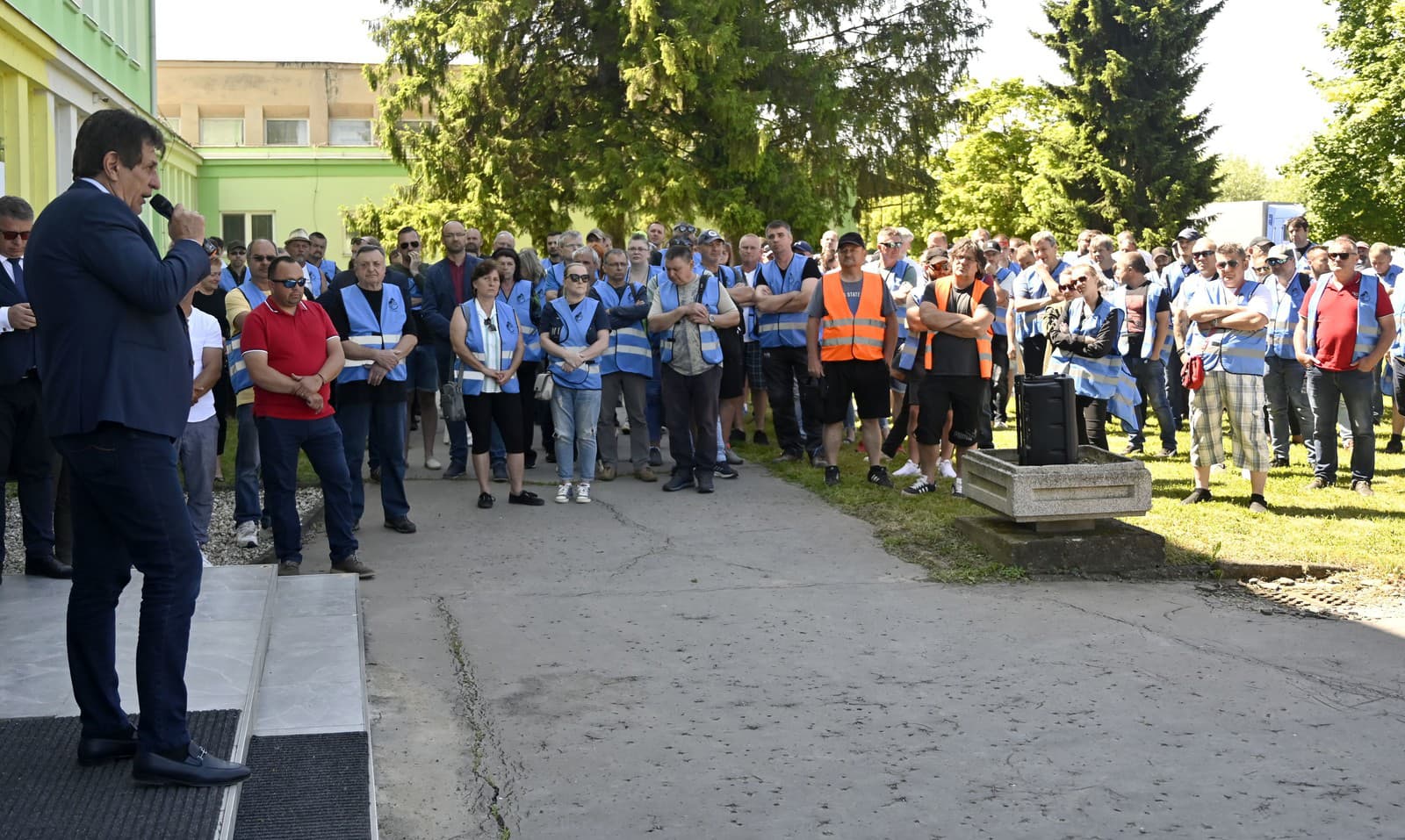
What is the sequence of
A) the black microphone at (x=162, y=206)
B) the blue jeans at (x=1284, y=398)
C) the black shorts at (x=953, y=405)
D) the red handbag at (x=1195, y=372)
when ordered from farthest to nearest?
the blue jeans at (x=1284, y=398) < the black shorts at (x=953, y=405) < the red handbag at (x=1195, y=372) < the black microphone at (x=162, y=206)

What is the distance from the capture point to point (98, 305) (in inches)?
159

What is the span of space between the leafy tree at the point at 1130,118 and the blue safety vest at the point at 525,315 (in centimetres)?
3619

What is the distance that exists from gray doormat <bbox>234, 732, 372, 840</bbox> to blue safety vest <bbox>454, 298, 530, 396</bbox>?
5550 mm

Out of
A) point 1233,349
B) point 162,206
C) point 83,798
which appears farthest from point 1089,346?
point 83,798

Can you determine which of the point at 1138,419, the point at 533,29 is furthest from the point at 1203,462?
the point at 533,29

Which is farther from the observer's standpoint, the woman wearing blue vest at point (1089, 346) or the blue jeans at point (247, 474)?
the woman wearing blue vest at point (1089, 346)

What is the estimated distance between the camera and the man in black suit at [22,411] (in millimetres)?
6855

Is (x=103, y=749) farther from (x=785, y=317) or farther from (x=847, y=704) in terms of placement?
(x=785, y=317)

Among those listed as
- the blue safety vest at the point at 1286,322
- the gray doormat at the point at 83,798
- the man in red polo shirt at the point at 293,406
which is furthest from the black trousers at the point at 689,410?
the gray doormat at the point at 83,798

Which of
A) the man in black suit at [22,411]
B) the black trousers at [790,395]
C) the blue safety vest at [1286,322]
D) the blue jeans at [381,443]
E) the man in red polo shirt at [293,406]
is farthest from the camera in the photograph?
the black trousers at [790,395]

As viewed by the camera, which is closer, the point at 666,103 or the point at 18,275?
the point at 18,275

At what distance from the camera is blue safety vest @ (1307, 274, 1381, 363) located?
11156mm

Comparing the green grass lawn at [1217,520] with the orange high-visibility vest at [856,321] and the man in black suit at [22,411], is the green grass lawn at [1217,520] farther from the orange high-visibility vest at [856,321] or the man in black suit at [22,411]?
the man in black suit at [22,411]

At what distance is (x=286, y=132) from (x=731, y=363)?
143 feet
